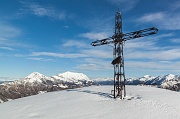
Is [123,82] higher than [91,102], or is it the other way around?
[123,82]

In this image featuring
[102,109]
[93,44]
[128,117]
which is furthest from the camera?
[93,44]

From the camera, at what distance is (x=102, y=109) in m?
22.2

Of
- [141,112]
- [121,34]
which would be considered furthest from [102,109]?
[121,34]

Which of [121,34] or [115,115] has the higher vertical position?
[121,34]

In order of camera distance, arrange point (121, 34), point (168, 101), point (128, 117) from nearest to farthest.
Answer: point (128, 117), point (168, 101), point (121, 34)

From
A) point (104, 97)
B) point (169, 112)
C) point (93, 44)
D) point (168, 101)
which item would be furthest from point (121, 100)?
point (93, 44)

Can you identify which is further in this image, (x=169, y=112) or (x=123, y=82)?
(x=123, y=82)

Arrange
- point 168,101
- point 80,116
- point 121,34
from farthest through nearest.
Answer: point 121,34 → point 168,101 → point 80,116

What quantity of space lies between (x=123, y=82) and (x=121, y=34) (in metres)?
6.46

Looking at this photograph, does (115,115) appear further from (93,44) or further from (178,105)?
(93,44)

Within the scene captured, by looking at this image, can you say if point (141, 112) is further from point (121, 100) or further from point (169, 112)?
point (121, 100)

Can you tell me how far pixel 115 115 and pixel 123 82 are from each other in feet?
30.2

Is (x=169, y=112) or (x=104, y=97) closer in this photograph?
(x=169, y=112)

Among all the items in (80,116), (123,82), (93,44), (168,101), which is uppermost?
(93,44)
